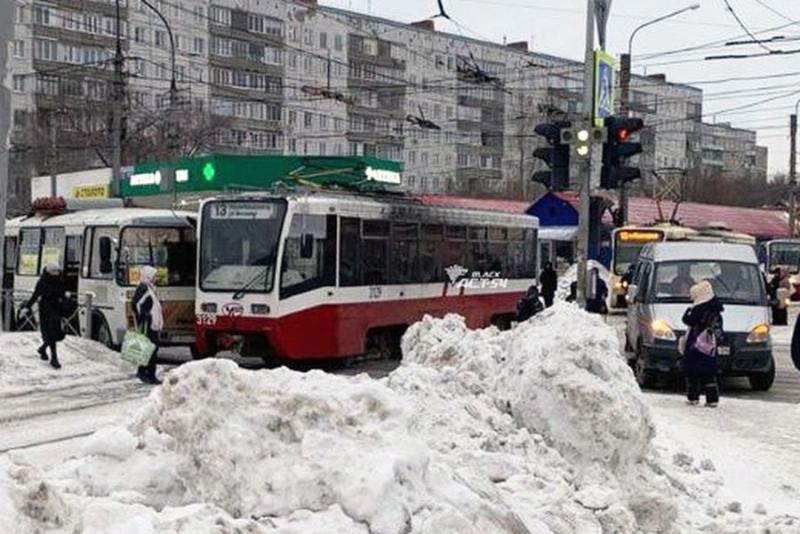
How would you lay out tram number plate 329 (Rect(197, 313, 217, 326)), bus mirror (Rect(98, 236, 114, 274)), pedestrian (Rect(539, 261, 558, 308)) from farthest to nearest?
1. pedestrian (Rect(539, 261, 558, 308))
2. bus mirror (Rect(98, 236, 114, 274))
3. tram number plate 329 (Rect(197, 313, 217, 326))

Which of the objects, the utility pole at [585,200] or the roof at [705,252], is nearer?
the utility pole at [585,200]

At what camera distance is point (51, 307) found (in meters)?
15.1

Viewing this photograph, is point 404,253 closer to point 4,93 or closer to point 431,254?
point 431,254

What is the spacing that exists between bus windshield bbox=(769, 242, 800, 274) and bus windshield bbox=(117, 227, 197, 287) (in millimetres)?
31182

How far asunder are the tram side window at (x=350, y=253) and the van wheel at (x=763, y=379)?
6.29m

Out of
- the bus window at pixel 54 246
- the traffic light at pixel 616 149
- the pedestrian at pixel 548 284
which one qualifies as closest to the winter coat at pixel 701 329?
the traffic light at pixel 616 149

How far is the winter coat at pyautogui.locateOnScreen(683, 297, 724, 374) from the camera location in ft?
42.5

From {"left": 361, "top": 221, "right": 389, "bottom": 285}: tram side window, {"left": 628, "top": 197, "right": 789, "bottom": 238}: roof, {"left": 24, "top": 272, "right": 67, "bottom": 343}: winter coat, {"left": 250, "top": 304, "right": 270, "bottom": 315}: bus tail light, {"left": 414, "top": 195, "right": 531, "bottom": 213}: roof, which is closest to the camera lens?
{"left": 24, "top": 272, "right": 67, "bottom": 343}: winter coat

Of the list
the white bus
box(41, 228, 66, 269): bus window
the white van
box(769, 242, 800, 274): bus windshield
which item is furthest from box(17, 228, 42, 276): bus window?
box(769, 242, 800, 274): bus windshield

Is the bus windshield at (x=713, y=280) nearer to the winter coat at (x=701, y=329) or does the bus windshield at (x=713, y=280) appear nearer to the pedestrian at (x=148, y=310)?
the winter coat at (x=701, y=329)

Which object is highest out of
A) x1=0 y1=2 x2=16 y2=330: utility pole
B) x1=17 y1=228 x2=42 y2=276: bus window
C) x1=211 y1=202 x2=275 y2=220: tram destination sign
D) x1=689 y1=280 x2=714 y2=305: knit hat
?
x1=0 y1=2 x2=16 y2=330: utility pole

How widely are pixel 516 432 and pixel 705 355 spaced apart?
5.68m

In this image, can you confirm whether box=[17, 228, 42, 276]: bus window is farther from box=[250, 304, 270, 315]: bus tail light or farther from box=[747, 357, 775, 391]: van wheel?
box=[747, 357, 775, 391]: van wheel

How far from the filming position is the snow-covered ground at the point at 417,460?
5160mm
